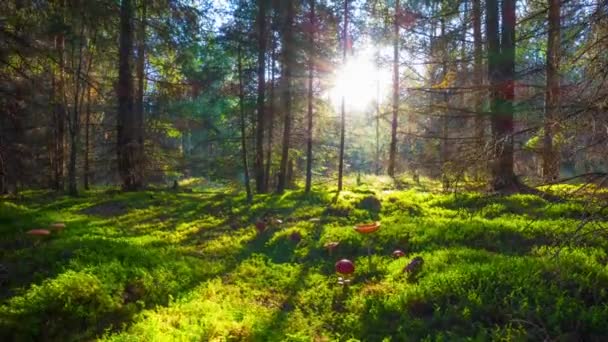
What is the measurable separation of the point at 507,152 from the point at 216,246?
7.57m

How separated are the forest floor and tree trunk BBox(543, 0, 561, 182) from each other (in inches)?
21.3

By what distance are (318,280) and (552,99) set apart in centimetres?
621

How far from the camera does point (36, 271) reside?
277 inches

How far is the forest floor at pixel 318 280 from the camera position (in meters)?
5.40

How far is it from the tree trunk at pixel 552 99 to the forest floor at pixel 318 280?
0.54 m

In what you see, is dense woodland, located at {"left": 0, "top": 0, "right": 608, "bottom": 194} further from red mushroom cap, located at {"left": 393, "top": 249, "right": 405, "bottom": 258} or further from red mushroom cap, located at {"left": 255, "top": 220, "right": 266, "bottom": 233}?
red mushroom cap, located at {"left": 255, "top": 220, "right": 266, "bottom": 233}

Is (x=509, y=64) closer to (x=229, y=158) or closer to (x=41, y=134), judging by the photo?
(x=229, y=158)

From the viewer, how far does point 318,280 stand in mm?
7918

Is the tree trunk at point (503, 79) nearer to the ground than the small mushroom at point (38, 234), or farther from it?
farther from it

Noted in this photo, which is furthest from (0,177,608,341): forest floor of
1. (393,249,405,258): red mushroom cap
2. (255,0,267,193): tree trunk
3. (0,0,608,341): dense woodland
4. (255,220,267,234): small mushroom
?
(255,0,267,193): tree trunk

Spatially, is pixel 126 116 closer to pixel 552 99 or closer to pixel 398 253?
pixel 398 253

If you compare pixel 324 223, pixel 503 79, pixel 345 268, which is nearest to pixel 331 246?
pixel 345 268

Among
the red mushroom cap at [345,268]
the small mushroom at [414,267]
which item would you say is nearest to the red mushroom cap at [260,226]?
the red mushroom cap at [345,268]

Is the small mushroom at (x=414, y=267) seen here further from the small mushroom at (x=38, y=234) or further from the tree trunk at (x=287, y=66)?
the tree trunk at (x=287, y=66)
